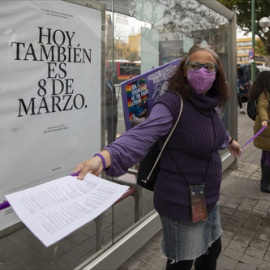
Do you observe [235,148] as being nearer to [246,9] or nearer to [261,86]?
[261,86]

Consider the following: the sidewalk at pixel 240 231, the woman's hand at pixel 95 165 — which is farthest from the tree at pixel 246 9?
the woman's hand at pixel 95 165

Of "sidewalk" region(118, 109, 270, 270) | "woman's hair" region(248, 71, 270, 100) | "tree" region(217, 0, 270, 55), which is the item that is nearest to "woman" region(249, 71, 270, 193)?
"woman's hair" region(248, 71, 270, 100)

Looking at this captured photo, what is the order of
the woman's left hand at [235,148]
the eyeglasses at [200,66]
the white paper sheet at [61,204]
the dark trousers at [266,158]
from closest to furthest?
1. the white paper sheet at [61,204]
2. the eyeglasses at [200,66]
3. the woman's left hand at [235,148]
4. the dark trousers at [266,158]

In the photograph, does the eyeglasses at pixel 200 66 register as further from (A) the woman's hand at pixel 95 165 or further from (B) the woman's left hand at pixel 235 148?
(A) the woman's hand at pixel 95 165

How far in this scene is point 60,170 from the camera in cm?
224

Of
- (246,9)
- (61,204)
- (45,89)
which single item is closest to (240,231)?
(45,89)

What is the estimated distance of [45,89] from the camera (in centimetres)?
206

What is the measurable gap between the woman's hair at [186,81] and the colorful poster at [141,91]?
0.28 metres

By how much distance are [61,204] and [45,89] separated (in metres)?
1.07

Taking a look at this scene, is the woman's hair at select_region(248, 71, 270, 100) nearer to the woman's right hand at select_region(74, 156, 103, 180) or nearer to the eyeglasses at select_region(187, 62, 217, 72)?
the eyeglasses at select_region(187, 62, 217, 72)

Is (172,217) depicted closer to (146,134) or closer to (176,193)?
(176,193)

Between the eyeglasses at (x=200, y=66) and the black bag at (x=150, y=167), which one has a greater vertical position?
the eyeglasses at (x=200, y=66)

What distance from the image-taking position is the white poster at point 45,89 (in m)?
1.85

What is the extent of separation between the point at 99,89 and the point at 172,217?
118 centimetres
